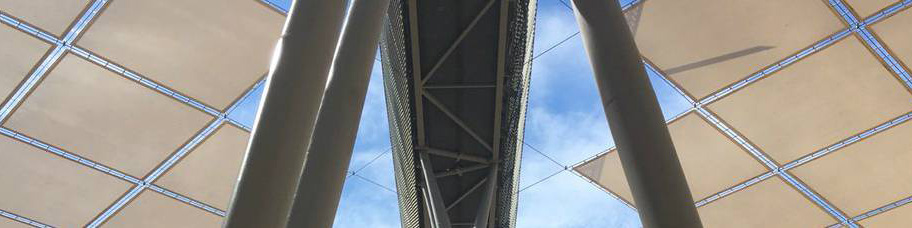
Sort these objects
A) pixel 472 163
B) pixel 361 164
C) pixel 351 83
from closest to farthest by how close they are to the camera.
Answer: pixel 351 83 < pixel 472 163 < pixel 361 164

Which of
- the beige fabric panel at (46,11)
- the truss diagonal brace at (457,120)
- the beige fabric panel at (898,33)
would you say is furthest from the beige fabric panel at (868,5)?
the beige fabric panel at (46,11)

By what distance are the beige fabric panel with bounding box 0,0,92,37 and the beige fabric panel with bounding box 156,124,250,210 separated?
5171mm

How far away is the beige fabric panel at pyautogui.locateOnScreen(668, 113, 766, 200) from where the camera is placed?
21.4m

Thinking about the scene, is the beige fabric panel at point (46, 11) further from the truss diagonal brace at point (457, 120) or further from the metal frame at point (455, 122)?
the truss diagonal brace at point (457, 120)

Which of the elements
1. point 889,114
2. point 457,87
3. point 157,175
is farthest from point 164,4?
point 889,114

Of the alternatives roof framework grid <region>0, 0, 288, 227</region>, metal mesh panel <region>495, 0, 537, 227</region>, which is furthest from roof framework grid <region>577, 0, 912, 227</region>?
roof framework grid <region>0, 0, 288, 227</region>

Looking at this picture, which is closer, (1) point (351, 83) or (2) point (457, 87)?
(1) point (351, 83)

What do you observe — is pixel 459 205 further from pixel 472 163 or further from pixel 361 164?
pixel 361 164

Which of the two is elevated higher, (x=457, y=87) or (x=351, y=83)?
(x=457, y=87)

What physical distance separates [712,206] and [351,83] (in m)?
19.0

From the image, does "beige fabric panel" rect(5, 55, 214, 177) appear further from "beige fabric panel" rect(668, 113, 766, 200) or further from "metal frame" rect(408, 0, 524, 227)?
"beige fabric panel" rect(668, 113, 766, 200)

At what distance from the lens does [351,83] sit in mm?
8219

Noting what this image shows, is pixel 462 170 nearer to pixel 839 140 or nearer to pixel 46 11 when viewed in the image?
pixel 46 11

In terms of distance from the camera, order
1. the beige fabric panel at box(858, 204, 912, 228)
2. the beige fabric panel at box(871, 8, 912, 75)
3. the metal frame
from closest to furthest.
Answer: the metal frame
the beige fabric panel at box(871, 8, 912, 75)
the beige fabric panel at box(858, 204, 912, 228)
